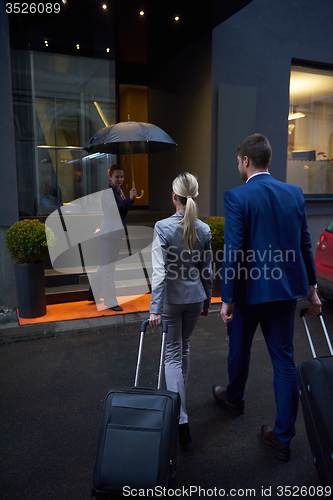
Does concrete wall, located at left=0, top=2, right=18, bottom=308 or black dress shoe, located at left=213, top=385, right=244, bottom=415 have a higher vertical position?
concrete wall, located at left=0, top=2, right=18, bottom=308

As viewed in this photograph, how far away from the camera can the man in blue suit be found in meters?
2.66

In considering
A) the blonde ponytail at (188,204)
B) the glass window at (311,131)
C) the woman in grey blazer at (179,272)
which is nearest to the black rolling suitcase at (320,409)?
the woman in grey blazer at (179,272)

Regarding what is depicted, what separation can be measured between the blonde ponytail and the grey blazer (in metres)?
0.05

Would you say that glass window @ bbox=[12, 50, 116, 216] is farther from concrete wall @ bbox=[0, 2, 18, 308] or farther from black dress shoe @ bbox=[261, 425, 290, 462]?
black dress shoe @ bbox=[261, 425, 290, 462]

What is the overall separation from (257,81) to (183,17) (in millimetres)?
1846

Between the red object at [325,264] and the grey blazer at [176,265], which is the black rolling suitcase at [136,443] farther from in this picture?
the red object at [325,264]

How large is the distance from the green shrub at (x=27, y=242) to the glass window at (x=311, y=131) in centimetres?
559

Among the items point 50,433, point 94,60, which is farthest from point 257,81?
point 50,433

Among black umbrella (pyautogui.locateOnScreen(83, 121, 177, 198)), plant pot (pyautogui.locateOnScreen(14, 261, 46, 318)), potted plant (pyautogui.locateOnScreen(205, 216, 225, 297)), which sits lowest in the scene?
plant pot (pyautogui.locateOnScreen(14, 261, 46, 318))

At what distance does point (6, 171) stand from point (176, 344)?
14.1 ft

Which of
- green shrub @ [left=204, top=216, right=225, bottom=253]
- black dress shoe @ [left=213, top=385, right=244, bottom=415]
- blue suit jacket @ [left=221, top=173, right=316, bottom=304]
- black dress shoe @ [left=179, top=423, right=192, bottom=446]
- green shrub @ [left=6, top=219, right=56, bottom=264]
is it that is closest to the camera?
blue suit jacket @ [left=221, top=173, right=316, bottom=304]

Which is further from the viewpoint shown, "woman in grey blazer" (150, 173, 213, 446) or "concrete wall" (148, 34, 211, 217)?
"concrete wall" (148, 34, 211, 217)

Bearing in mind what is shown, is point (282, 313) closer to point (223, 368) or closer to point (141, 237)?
point (223, 368)

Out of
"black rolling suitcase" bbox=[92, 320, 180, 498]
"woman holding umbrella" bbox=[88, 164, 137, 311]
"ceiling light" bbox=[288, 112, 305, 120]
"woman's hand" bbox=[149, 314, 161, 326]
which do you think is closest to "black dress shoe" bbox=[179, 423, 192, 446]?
"black rolling suitcase" bbox=[92, 320, 180, 498]
